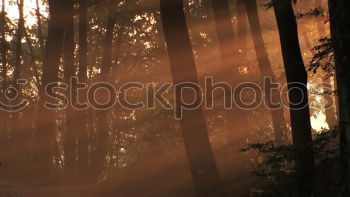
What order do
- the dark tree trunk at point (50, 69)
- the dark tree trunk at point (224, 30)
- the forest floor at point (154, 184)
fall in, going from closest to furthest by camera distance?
the forest floor at point (154, 184)
the dark tree trunk at point (224, 30)
the dark tree trunk at point (50, 69)

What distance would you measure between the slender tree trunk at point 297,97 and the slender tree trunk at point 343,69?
3.77 ft

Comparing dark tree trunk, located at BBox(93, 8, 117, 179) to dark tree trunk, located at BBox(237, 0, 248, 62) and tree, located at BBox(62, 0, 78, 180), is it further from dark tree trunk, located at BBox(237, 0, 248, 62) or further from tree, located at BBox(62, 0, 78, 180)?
dark tree trunk, located at BBox(237, 0, 248, 62)

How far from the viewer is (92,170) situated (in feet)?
89.5

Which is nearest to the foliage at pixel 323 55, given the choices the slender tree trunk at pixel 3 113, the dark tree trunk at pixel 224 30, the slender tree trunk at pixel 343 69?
the slender tree trunk at pixel 343 69

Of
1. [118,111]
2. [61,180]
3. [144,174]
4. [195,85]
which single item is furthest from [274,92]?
[118,111]

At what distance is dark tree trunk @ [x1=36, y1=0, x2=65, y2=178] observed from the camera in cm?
2369

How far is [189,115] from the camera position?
52.3 feet

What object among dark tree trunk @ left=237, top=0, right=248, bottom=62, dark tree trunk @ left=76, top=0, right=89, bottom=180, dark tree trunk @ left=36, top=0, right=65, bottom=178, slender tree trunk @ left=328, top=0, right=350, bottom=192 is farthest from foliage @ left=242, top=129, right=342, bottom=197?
dark tree trunk @ left=76, top=0, right=89, bottom=180

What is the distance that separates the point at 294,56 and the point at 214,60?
17778 mm

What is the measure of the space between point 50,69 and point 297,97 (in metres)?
14.1

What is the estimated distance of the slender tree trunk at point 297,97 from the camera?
11086 mm

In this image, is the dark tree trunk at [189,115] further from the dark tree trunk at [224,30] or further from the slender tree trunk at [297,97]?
the dark tree trunk at [224,30]

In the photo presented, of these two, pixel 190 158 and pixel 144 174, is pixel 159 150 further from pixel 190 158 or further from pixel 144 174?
pixel 190 158

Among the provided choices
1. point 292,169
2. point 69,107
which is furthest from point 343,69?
point 69,107
